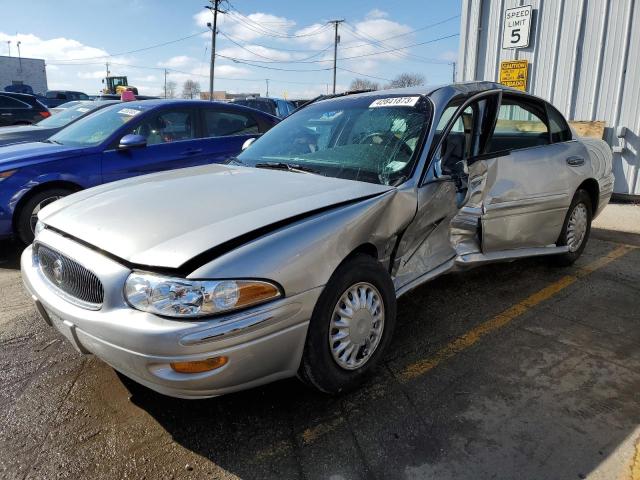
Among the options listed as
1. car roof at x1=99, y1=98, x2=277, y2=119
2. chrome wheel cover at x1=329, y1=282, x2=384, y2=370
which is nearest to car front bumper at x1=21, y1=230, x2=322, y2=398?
chrome wheel cover at x1=329, y1=282, x2=384, y2=370

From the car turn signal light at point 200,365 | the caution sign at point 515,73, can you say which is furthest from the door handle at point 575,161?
the caution sign at point 515,73

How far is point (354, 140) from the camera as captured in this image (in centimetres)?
329

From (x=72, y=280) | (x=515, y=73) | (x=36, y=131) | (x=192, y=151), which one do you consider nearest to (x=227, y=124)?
(x=192, y=151)

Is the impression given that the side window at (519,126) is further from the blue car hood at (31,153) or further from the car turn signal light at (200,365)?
the blue car hood at (31,153)

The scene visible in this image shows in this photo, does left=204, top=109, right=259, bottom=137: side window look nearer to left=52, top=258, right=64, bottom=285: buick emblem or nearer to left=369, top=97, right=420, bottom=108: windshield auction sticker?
left=369, top=97, right=420, bottom=108: windshield auction sticker

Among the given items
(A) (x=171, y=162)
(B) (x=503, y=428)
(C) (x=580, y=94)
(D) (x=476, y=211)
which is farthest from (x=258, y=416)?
(C) (x=580, y=94)

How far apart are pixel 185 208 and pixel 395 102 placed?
165cm

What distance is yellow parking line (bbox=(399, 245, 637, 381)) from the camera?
2914 mm

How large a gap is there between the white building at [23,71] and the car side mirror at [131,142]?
65.8 metres

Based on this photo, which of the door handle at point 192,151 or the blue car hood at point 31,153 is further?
the door handle at point 192,151

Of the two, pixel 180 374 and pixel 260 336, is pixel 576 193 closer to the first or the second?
pixel 260 336

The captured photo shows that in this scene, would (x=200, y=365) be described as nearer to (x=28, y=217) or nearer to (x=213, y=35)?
(x=28, y=217)

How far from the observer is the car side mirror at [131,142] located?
5260 mm

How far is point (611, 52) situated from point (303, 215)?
24.5 ft
